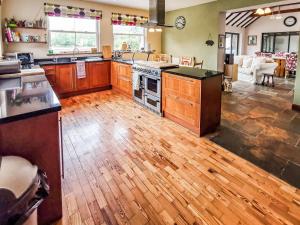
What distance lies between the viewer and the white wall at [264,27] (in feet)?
33.2

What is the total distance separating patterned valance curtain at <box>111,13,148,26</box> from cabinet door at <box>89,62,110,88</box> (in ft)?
4.72

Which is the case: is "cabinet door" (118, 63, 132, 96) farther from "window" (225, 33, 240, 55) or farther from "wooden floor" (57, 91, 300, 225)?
"window" (225, 33, 240, 55)

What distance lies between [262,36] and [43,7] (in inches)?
415

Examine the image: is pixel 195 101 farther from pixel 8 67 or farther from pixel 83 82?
pixel 83 82

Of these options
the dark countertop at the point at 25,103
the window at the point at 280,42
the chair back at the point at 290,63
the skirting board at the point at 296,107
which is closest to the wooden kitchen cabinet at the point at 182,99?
the dark countertop at the point at 25,103

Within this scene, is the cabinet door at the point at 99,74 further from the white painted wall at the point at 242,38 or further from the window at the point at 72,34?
the white painted wall at the point at 242,38

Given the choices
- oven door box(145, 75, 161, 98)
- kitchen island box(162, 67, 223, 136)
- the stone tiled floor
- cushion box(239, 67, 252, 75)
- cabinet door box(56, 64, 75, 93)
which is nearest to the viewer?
the stone tiled floor

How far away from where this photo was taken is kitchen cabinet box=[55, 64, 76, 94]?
5.05 metres

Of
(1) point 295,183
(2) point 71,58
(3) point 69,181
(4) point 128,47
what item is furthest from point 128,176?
(4) point 128,47

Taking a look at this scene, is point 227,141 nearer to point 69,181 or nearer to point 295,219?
point 295,219

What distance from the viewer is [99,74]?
5.77 m

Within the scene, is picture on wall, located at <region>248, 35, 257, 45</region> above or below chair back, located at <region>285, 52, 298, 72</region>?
above

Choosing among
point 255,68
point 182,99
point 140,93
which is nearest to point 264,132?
point 182,99

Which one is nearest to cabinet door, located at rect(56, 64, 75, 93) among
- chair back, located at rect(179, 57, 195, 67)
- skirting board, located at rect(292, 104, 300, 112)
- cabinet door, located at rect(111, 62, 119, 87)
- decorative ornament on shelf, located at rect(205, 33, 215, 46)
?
cabinet door, located at rect(111, 62, 119, 87)
